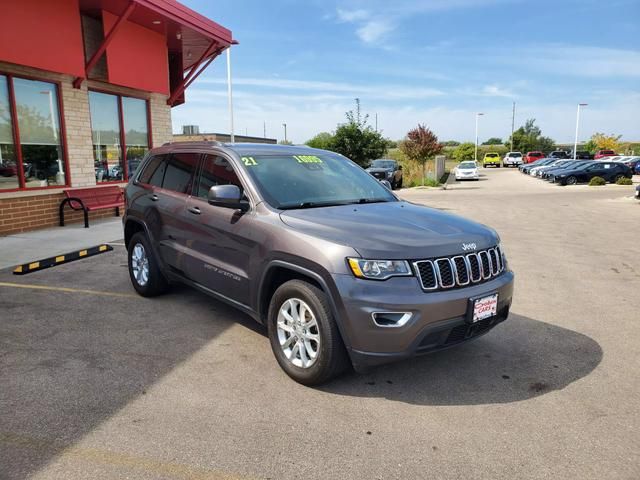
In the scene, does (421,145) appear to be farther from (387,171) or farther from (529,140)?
(529,140)

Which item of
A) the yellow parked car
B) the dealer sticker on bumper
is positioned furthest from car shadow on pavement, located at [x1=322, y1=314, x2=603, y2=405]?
the yellow parked car

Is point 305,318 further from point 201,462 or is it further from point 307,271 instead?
point 201,462

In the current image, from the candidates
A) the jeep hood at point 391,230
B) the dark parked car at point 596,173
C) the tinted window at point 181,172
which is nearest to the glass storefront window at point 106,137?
the tinted window at point 181,172

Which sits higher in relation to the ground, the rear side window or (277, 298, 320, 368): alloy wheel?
the rear side window

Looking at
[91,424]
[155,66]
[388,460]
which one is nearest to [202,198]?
[91,424]

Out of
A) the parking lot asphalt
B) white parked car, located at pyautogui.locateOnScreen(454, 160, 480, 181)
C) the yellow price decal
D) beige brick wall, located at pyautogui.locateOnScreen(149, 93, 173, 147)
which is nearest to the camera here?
the parking lot asphalt

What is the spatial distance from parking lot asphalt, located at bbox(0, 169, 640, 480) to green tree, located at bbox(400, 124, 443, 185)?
88.9 feet

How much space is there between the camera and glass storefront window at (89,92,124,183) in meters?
12.5

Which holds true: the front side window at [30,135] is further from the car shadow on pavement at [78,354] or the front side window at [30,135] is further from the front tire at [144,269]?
the front tire at [144,269]

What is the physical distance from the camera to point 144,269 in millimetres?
5625

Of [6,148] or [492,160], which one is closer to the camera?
[6,148]

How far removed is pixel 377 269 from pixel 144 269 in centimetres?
346

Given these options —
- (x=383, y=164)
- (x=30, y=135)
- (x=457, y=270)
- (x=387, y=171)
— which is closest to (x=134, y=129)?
(x=30, y=135)

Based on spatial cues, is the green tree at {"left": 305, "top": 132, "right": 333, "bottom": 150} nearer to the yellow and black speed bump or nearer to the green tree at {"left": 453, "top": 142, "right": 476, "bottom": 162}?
the yellow and black speed bump
